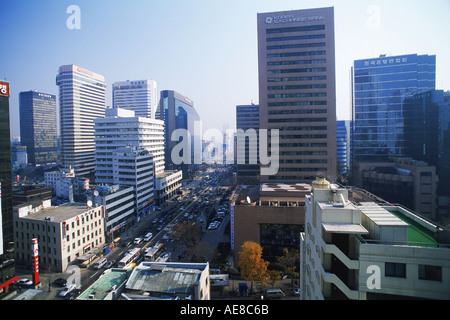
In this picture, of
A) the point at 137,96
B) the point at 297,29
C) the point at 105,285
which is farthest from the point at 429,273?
the point at 137,96

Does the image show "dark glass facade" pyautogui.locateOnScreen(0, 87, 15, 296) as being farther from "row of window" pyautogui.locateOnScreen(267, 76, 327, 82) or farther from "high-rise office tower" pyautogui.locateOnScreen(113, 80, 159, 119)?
"high-rise office tower" pyautogui.locateOnScreen(113, 80, 159, 119)

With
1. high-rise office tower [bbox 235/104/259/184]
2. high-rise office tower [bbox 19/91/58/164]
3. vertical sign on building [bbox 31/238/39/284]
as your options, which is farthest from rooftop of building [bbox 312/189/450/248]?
high-rise office tower [bbox 19/91/58/164]

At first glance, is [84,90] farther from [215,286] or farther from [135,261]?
[215,286]

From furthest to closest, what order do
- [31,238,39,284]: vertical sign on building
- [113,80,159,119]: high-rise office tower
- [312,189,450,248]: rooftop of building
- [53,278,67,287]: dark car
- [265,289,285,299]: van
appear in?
[113,80,159,119]: high-rise office tower → [53,278,67,287]: dark car → [31,238,39,284]: vertical sign on building → [265,289,285,299]: van → [312,189,450,248]: rooftop of building

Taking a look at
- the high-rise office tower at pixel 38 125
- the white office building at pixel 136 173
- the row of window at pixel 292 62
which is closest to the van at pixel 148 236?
the white office building at pixel 136 173

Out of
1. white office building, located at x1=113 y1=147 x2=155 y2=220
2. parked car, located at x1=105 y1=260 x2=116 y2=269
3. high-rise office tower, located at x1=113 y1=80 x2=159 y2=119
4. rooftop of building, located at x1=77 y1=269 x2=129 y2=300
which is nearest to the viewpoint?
rooftop of building, located at x1=77 y1=269 x2=129 y2=300

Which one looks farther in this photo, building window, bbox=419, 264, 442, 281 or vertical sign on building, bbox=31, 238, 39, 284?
vertical sign on building, bbox=31, 238, 39, 284

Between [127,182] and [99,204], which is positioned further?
[127,182]

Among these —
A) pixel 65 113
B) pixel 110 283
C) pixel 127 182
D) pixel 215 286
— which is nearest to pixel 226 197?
pixel 127 182
